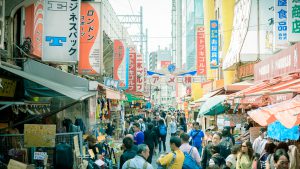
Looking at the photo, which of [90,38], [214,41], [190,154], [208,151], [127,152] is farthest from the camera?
[214,41]

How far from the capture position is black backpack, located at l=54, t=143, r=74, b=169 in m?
7.71

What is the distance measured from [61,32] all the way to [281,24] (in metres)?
6.38

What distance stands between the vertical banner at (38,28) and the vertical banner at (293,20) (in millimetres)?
6667

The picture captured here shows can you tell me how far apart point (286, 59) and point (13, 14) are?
23.5ft

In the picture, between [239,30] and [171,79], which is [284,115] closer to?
[239,30]

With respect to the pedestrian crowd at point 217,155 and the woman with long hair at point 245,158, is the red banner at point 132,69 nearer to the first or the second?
the pedestrian crowd at point 217,155

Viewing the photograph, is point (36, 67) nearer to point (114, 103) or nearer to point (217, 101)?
point (217, 101)

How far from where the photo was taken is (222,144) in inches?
394

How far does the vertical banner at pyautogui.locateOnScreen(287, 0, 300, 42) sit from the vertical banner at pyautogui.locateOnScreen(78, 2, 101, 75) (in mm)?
6102

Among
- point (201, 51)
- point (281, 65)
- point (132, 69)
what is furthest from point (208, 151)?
point (201, 51)

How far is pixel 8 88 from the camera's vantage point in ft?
30.2

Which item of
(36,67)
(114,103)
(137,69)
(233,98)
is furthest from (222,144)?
(137,69)

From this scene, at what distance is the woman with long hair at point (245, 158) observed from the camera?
8258 millimetres

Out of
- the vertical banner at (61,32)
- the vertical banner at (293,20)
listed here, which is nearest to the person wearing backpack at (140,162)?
the vertical banner at (61,32)
